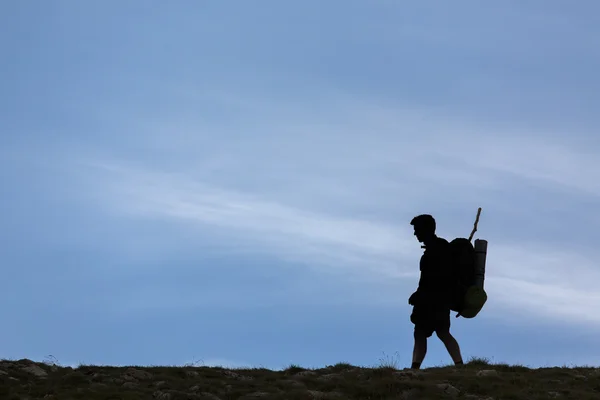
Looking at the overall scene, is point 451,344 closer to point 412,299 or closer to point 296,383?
point 412,299

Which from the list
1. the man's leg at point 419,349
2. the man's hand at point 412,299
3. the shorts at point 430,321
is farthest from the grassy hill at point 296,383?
the man's hand at point 412,299

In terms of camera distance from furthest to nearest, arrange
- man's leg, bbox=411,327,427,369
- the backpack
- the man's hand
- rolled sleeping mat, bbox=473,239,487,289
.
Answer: the man's hand < man's leg, bbox=411,327,427,369 < rolled sleeping mat, bbox=473,239,487,289 < the backpack

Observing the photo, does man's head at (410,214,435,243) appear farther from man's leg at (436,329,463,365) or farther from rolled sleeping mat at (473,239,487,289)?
man's leg at (436,329,463,365)

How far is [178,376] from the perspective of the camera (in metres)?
15.0

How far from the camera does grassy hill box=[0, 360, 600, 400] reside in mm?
13445

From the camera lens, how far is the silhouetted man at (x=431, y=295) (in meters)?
15.7

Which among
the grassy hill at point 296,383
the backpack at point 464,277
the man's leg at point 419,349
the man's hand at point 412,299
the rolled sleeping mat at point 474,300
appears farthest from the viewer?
the man's hand at point 412,299

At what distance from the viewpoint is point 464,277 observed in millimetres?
15828

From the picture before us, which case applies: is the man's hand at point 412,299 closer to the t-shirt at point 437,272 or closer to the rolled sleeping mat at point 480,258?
the t-shirt at point 437,272

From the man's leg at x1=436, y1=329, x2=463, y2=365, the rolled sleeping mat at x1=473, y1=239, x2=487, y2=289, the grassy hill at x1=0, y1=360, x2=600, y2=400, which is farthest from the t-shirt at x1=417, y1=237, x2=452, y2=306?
the grassy hill at x1=0, y1=360, x2=600, y2=400

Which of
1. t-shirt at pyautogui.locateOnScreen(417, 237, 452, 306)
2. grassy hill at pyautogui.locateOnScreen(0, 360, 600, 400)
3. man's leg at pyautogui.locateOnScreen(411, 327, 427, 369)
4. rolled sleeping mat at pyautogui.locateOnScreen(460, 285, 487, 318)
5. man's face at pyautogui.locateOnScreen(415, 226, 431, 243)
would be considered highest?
man's face at pyautogui.locateOnScreen(415, 226, 431, 243)

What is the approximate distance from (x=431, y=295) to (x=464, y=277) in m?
0.64

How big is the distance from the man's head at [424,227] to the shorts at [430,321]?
1.22m

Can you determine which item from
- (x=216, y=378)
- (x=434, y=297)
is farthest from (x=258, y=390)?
(x=434, y=297)
